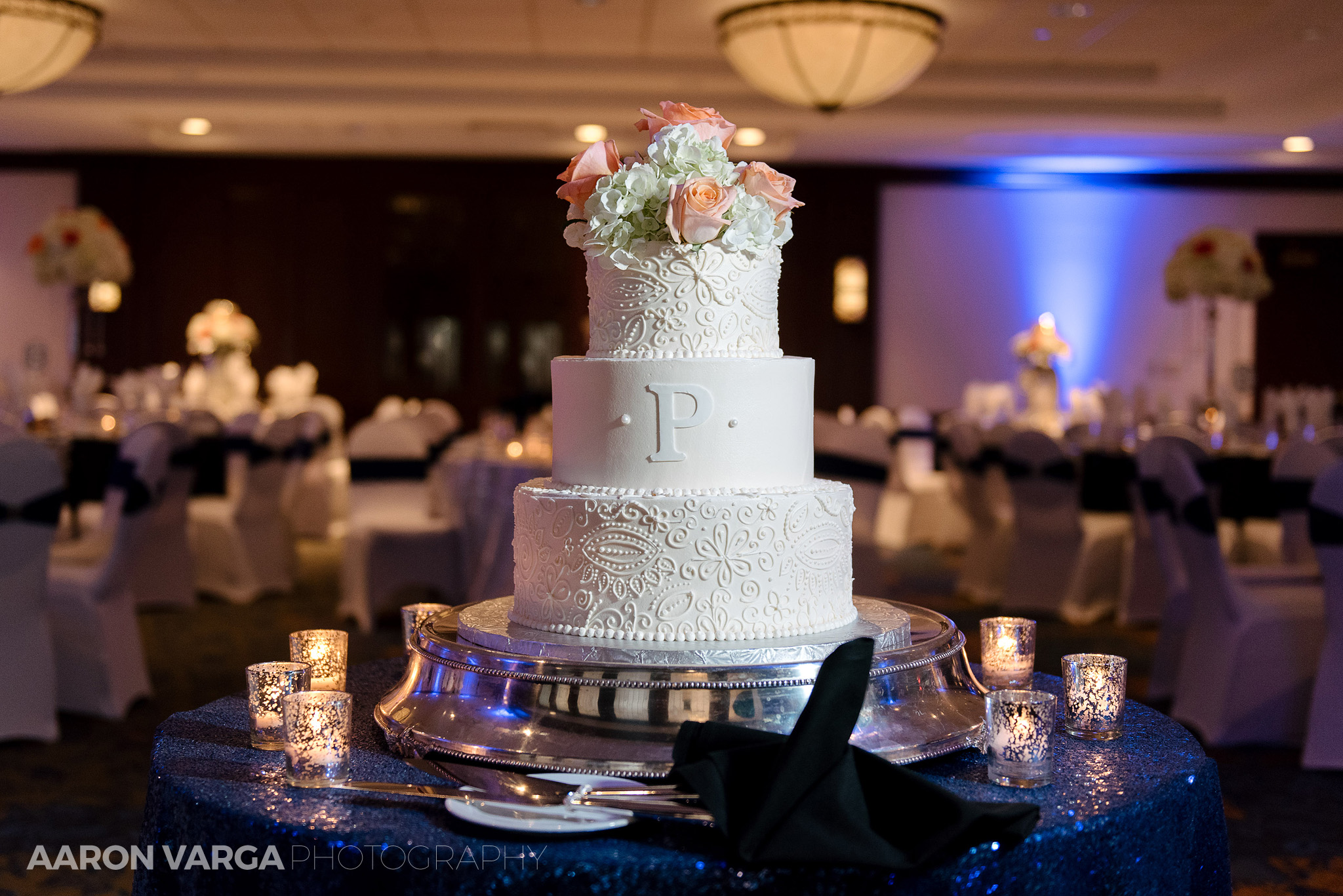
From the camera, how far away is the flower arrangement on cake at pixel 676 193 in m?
1.76

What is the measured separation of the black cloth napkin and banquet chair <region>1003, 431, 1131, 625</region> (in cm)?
486

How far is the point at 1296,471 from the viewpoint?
4.67 m

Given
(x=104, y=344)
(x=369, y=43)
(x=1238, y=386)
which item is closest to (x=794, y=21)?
(x=1238, y=386)

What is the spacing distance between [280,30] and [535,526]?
300 inches

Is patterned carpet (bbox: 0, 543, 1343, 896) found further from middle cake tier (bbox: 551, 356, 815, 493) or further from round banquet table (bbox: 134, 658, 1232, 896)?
middle cake tier (bbox: 551, 356, 815, 493)

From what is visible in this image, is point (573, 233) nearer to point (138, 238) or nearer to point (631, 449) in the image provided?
point (631, 449)

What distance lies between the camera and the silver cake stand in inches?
61.2

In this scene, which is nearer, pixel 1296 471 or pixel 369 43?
pixel 1296 471

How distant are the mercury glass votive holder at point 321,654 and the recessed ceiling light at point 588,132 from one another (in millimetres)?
8957

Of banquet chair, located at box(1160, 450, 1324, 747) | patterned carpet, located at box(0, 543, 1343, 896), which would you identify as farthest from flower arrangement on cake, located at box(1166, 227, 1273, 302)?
banquet chair, located at box(1160, 450, 1324, 747)

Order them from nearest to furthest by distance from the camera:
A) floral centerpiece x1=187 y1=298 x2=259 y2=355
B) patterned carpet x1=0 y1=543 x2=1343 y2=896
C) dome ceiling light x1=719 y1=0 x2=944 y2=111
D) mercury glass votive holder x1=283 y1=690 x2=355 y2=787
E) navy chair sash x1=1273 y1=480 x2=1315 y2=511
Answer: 1. mercury glass votive holder x1=283 y1=690 x2=355 y2=787
2. patterned carpet x1=0 y1=543 x2=1343 y2=896
3. navy chair sash x1=1273 y1=480 x2=1315 y2=511
4. dome ceiling light x1=719 y1=0 x2=944 y2=111
5. floral centerpiece x1=187 y1=298 x2=259 y2=355

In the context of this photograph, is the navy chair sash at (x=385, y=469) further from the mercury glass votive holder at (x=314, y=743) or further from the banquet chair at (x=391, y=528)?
the mercury glass votive holder at (x=314, y=743)

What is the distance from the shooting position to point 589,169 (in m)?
1.82

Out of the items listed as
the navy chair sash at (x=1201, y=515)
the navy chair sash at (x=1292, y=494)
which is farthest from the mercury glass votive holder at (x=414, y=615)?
the navy chair sash at (x=1292, y=494)
